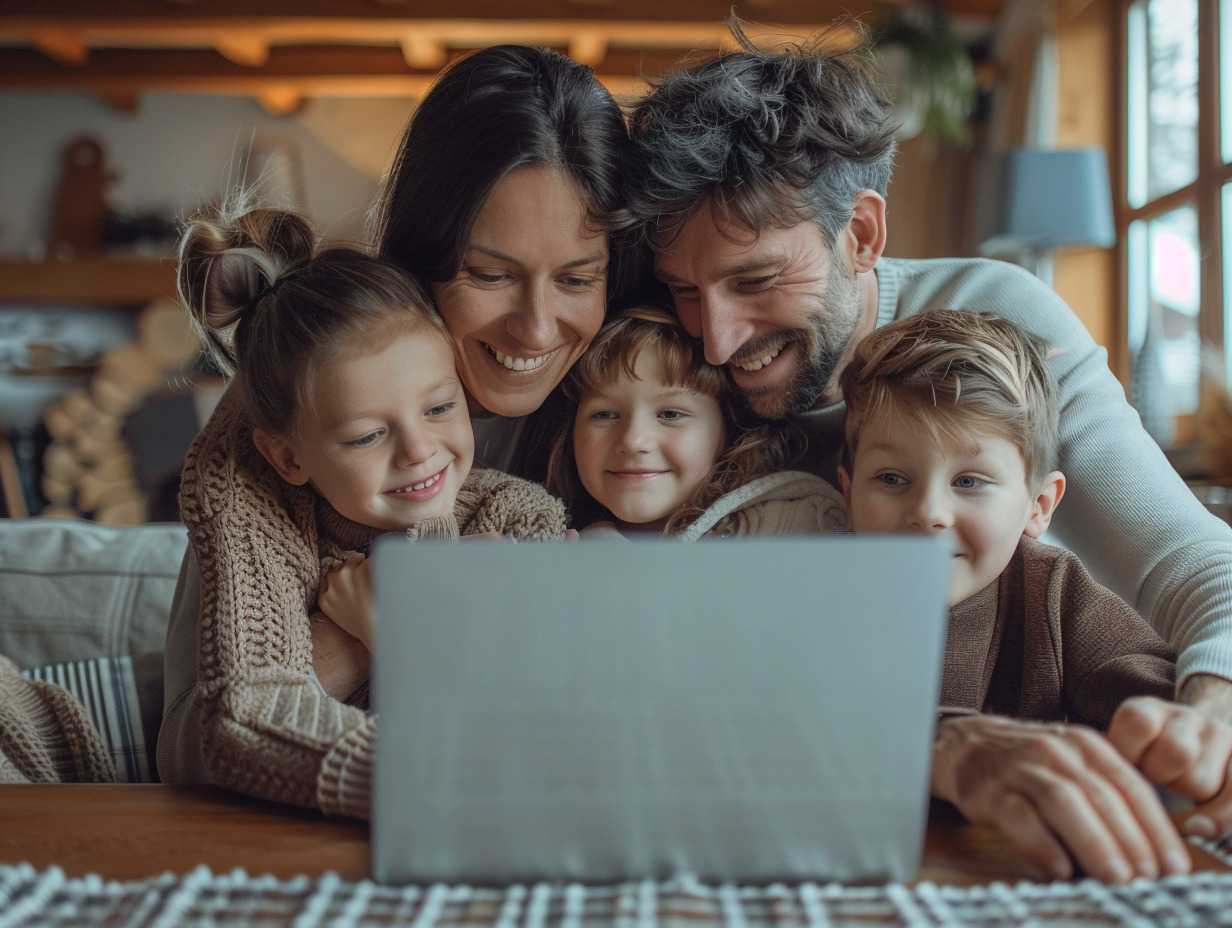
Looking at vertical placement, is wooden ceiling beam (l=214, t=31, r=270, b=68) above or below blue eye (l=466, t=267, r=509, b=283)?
above

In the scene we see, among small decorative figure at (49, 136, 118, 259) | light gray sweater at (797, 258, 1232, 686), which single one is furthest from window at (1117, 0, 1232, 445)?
small decorative figure at (49, 136, 118, 259)

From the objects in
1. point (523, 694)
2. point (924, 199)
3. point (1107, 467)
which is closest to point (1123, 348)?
point (924, 199)

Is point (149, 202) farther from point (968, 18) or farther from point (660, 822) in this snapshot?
point (660, 822)

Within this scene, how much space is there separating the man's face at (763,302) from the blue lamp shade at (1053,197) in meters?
2.47

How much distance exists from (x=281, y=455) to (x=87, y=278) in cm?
457

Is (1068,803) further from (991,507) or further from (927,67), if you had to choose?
(927,67)

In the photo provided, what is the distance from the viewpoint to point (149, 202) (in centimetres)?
525

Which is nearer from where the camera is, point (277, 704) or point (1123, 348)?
point (277, 704)

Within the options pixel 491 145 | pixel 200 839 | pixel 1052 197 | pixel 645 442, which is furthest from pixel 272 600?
pixel 1052 197

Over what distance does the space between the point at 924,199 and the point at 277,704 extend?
15.2ft

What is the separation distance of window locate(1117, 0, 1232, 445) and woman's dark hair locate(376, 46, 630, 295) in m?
2.27

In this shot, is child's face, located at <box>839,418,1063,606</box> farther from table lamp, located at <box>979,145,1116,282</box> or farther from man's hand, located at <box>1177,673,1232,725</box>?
table lamp, located at <box>979,145,1116,282</box>

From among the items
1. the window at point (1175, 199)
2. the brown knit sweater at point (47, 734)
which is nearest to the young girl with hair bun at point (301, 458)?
the brown knit sweater at point (47, 734)

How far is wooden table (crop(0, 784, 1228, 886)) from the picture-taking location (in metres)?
0.66
